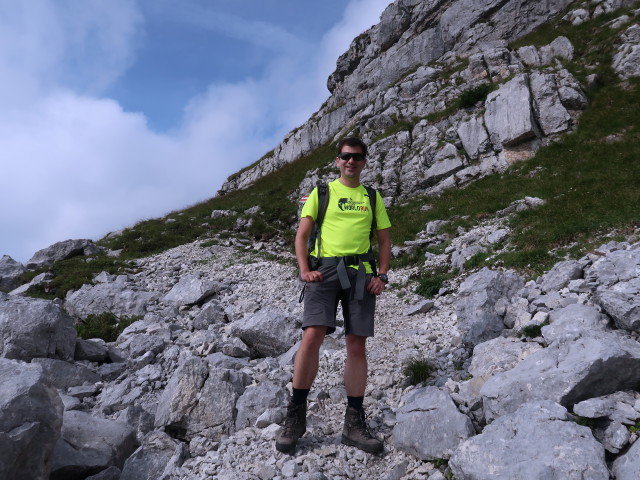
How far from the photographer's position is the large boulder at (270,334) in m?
8.38

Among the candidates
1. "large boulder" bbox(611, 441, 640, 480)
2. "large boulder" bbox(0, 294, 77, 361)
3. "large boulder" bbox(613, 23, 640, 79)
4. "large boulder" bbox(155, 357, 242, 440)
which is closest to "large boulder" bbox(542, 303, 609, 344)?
"large boulder" bbox(611, 441, 640, 480)

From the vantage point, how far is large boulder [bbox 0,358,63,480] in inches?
155

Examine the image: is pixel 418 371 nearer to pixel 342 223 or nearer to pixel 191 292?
pixel 342 223

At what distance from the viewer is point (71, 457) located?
15.4 ft

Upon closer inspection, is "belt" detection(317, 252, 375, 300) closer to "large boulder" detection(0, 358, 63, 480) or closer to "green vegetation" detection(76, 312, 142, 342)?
"large boulder" detection(0, 358, 63, 480)

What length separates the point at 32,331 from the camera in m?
7.86

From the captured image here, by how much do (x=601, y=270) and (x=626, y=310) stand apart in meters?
1.75

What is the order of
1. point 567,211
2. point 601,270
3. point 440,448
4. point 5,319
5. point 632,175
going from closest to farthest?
point 440,448
point 601,270
point 5,319
point 567,211
point 632,175

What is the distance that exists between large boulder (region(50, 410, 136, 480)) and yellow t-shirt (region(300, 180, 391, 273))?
3772 mm

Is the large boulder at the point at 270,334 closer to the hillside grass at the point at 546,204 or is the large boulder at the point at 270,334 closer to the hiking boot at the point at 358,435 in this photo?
the hiking boot at the point at 358,435

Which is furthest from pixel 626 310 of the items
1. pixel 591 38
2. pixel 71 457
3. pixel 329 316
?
pixel 591 38

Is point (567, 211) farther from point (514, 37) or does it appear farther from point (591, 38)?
point (514, 37)

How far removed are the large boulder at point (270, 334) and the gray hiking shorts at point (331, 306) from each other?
12.1 feet

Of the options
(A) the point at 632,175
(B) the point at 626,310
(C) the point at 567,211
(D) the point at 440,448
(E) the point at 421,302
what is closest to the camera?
(D) the point at 440,448
